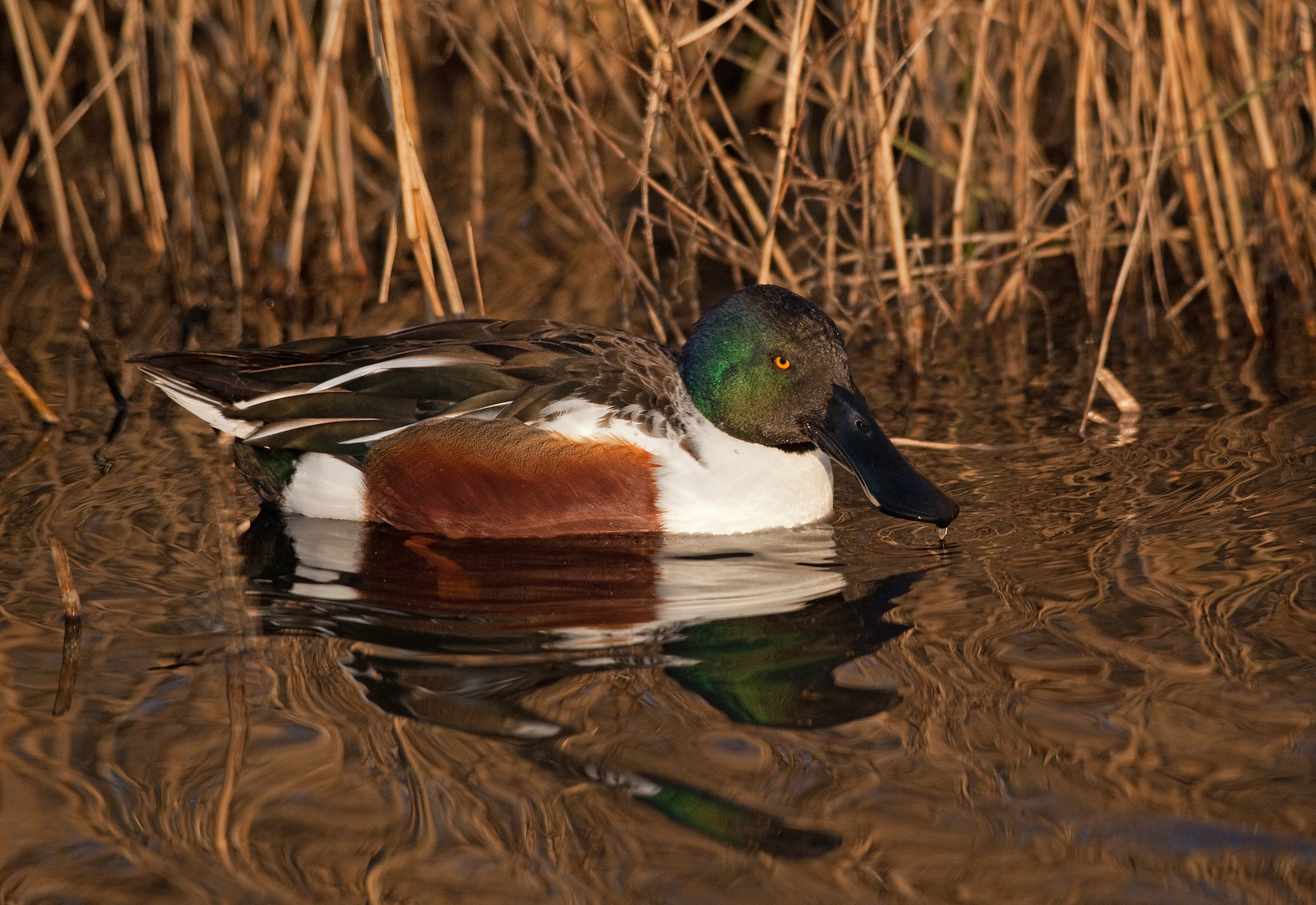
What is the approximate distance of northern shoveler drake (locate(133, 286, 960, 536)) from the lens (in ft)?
13.9

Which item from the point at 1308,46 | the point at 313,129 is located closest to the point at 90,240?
the point at 313,129

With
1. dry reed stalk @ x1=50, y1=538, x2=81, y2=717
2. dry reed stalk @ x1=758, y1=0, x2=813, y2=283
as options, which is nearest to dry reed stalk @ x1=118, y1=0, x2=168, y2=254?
dry reed stalk @ x1=758, y1=0, x2=813, y2=283

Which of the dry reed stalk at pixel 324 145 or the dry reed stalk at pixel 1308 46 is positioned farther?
the dry reed stalk at pixel 324 145

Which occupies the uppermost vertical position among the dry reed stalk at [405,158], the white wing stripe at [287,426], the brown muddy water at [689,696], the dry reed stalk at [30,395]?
the dry reed stalk at [405,158]

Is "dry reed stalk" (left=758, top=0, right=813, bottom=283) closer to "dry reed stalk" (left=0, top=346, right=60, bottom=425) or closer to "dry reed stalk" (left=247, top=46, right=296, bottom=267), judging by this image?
"dry reed stalk" (left=247, top=46, right=296, bottom=267)

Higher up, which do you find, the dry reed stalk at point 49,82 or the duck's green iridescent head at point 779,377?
the dry reed stalk at point 49,82

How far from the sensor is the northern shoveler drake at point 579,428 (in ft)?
13.9

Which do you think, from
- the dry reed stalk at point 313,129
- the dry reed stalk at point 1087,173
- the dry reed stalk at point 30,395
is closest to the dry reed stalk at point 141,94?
the dry reed stalk at point 313,129

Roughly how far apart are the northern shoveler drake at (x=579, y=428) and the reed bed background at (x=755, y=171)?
21.2 inches

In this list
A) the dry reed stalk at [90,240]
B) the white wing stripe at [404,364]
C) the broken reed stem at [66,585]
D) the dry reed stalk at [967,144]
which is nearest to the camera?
the broken reed stem at [66,585]

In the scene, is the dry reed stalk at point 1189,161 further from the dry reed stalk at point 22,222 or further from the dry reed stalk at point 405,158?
the dry reed stalk at point 22,222

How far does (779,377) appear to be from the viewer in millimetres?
4336

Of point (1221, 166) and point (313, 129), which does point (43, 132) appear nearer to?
point (313, 129)

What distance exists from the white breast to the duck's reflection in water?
0.05m
